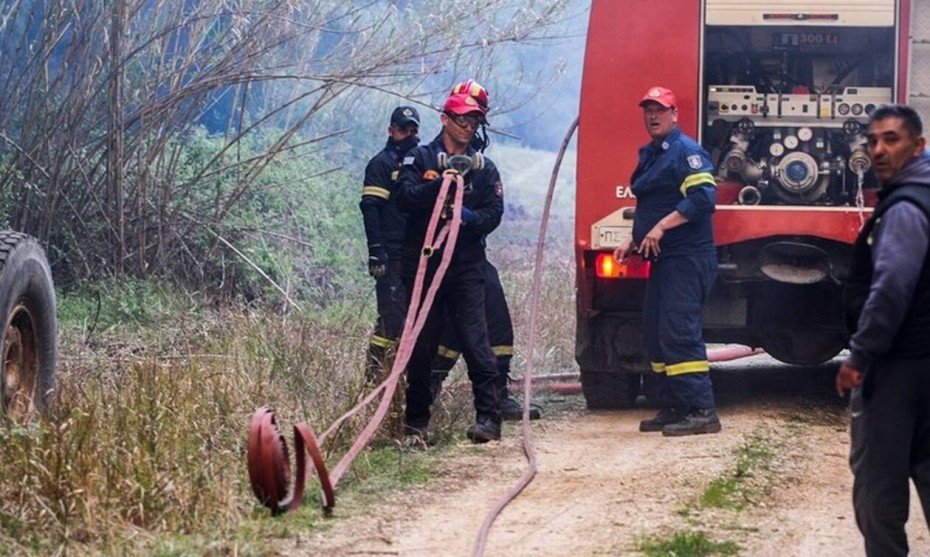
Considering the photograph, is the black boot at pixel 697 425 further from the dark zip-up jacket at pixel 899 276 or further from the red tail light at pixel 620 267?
the dark zip-up jacket at pixel 899 276

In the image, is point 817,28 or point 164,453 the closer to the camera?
point 164,453

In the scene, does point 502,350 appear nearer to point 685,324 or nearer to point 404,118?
point 685,324

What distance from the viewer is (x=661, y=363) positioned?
8.56 meters

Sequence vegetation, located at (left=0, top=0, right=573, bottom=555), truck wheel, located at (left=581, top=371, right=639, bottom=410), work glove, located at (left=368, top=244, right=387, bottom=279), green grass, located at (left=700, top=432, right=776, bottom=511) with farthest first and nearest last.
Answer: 1. truck wheel, located at (left=581, top=371, right=639, bottom=410)
2. work glove, located at (left=368, top=244, right=387, bottom=279)
3. vegetation, located at (left=0, top=0, right=573, bottom=555)
4. green grass, located at (left=700, top=432, right=776, bottom=511)

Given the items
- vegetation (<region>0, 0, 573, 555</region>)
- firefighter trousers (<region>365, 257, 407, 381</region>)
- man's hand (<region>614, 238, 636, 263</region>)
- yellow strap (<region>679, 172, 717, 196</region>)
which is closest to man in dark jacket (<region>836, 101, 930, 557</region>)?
vegetation (<region>0, 0, 573, 555</region>)

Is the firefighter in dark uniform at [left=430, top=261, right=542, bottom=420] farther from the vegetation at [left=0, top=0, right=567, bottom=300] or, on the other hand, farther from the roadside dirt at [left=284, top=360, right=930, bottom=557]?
the vegetation at [left=0, top=0, right=567, bottom=300]

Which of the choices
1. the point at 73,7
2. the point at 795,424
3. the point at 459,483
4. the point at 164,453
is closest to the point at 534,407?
the point at 795,424

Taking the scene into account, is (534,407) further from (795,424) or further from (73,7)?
(73,7)

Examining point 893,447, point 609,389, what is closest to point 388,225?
point 609,389

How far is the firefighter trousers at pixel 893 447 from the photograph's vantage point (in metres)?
4.79

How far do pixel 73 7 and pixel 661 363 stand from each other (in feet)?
17.1

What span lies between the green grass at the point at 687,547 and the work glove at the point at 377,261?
11.3 feet

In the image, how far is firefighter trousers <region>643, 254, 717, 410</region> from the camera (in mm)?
8266

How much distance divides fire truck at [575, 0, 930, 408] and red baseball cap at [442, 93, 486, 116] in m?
1.09
